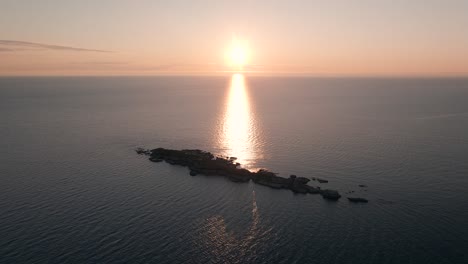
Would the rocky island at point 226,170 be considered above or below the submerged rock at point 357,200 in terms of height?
above

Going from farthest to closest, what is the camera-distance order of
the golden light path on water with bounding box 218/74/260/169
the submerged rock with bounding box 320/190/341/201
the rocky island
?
the golden light path on water with bounding box 218/74/260/169 < the rocky island < the submerged rock with bounding box 320/190/341/201

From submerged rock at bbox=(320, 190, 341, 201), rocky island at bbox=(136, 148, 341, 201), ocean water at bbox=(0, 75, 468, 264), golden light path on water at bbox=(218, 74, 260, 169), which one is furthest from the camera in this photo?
golden light path on water at bbox=(218, 74, 260, 169)

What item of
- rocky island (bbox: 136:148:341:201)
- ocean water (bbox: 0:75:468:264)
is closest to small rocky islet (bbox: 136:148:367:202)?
rocky island (bbox: 136:148:341:201)

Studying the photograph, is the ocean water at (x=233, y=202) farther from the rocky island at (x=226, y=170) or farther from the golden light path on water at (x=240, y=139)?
the rocky island at (x=226, y=170)

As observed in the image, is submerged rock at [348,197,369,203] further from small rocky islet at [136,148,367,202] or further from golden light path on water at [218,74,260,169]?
golden light path on water at [218,74,260,169]

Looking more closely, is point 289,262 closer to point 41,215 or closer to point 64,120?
point 41,215

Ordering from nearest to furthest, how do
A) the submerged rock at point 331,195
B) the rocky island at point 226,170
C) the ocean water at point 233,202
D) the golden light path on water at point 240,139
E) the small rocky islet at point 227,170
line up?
the ocean water at point 233,202 < the submerged rock at point 331,195 < the small rocky islet at point 227,170 < the rocky island at point 226,170 < the golden light path on water at point 240,139

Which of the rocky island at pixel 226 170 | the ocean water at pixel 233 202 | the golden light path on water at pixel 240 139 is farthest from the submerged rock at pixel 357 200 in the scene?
the golden light path on water at pixel 240 139

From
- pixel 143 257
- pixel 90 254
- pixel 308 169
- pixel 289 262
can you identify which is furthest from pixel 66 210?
pixel 308 169
